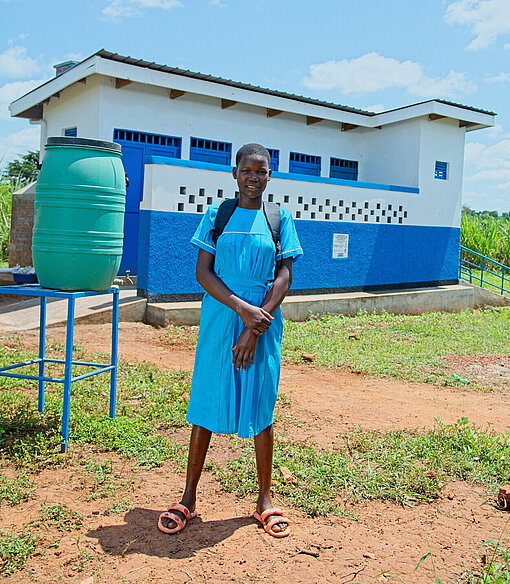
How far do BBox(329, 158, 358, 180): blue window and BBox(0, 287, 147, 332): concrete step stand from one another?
6233 millimetres

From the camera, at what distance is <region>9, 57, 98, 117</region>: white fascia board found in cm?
932

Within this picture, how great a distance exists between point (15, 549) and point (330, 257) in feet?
28.4

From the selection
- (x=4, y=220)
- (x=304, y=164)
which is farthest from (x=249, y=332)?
(x=4, y=220)

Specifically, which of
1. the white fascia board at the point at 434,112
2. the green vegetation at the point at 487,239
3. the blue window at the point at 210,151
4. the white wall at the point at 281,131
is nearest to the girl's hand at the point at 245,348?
the white wall at the point at 281,131

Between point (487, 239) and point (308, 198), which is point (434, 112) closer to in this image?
point (308, 198)

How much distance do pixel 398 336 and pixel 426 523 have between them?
5.65 meters

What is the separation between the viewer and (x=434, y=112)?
468 inches

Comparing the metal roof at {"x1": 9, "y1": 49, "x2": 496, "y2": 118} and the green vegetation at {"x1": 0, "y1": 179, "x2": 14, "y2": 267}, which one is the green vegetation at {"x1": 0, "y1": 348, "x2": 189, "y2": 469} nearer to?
the metal roof at {"x1": 9, "y1": 49, "x2": 496, "y2": 118}

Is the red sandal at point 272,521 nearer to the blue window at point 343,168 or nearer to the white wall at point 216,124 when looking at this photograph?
the white wall at point 216,124

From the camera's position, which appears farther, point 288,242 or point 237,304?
point 288,242

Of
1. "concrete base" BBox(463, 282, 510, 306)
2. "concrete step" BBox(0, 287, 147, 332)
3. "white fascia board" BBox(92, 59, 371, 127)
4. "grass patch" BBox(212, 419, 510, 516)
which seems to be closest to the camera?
"grass patch" BBox(212, 419, 510, 516)

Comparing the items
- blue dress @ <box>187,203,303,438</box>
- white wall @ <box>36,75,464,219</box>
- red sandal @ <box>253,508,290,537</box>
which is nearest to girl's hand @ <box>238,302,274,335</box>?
blue dress @ <box>187,203,303,438</box>

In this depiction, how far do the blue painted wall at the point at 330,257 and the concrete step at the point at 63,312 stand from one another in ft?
1.21

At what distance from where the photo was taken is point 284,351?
285 inches
